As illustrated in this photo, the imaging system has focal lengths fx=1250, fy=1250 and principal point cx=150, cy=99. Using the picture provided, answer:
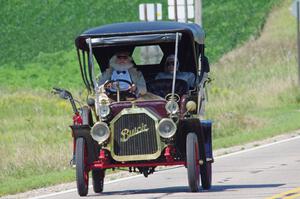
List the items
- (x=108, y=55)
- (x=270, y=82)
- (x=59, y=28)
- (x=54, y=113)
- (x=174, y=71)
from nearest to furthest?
(x=174, y=71), (x=108, y=55), (x=54, y=113), (x=270, y=82), (x=59, y=28)

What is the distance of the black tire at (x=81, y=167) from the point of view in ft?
54.2

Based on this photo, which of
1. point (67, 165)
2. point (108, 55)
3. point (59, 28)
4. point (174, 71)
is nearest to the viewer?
point (174, 71)

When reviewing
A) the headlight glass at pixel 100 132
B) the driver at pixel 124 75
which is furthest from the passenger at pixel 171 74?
the headlight glass at pixel 100 132

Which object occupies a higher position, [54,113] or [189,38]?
[189,38]

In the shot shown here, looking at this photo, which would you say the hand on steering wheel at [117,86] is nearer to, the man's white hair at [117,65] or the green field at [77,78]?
the man's white hair at [117,65]

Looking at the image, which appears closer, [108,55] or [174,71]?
[174,71]

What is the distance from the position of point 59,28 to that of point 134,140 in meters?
54.4

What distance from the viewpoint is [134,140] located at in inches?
657

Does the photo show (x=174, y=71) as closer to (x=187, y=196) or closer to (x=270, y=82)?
(x=187, y=196)

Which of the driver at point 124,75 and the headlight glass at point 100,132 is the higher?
the driver at point 124,75

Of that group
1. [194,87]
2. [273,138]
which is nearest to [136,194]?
[194,87]

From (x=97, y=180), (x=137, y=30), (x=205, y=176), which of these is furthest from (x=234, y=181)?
(x=137, y=30)

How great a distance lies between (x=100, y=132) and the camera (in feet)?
54.0

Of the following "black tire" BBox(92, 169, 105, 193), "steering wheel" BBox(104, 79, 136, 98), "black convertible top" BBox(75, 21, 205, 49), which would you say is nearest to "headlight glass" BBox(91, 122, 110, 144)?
"steering wheel" BBox(104, 79, 136, 98)
